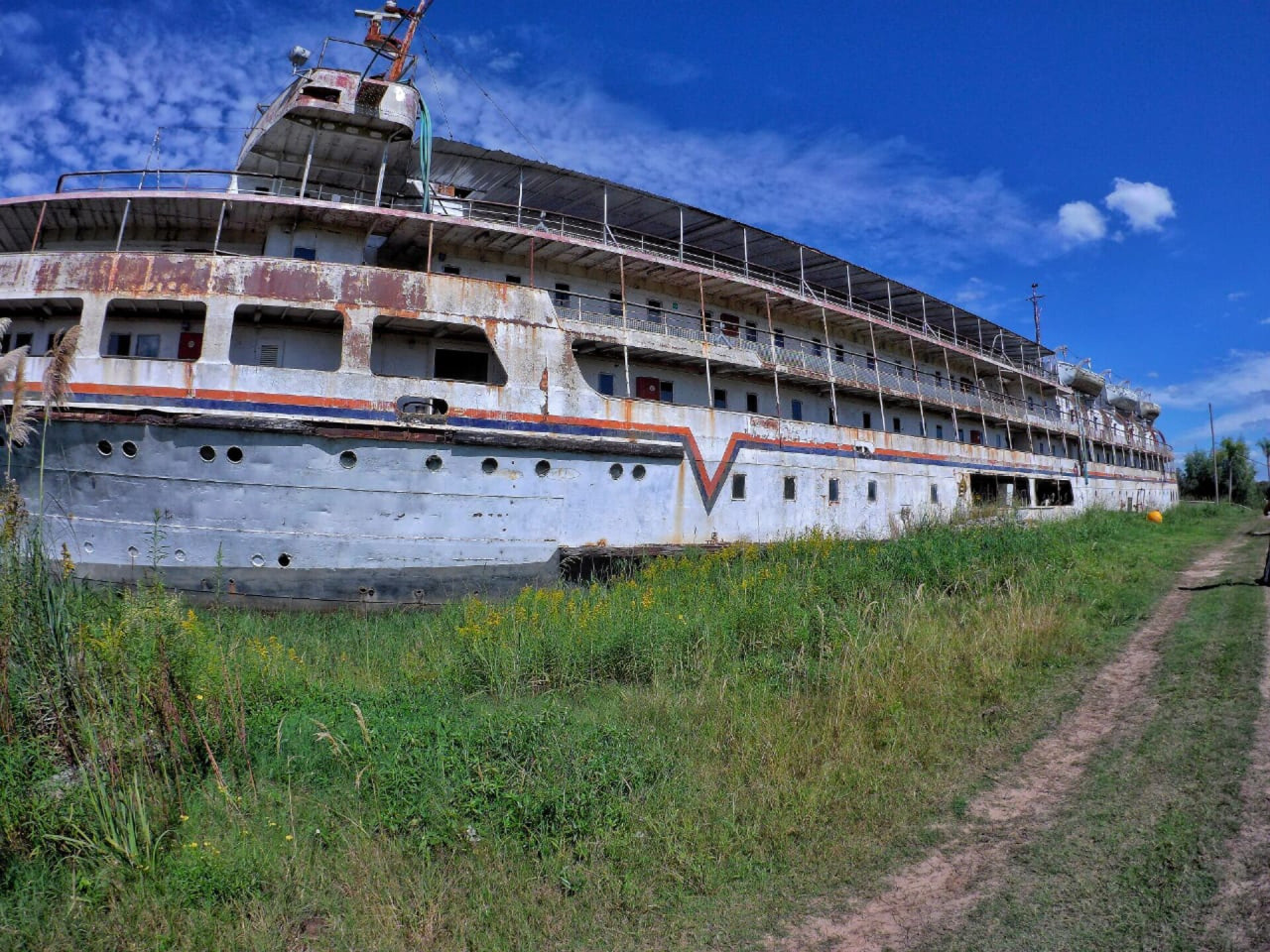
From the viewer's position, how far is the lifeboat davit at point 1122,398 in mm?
44625

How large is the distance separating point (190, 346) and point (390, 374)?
3.28m

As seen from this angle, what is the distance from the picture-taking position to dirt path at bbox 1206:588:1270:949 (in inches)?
120

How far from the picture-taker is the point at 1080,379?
1460 inches

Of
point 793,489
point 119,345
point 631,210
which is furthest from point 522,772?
point 631,210

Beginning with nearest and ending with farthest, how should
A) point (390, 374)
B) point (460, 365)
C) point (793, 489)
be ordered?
point (390, 374)
point (460, 365)
point (793, 489)

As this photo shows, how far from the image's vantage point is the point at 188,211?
12.8m

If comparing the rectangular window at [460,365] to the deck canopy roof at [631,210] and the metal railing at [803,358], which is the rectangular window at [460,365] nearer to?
the metal railing at [803,358]

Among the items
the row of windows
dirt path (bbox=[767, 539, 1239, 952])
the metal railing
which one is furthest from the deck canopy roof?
dirt path (bbox=[767, 539, 1239, 952])

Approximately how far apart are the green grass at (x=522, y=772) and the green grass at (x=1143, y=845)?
0.65 metres

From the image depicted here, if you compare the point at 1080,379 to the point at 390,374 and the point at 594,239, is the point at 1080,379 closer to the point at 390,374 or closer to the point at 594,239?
the point at 594,239

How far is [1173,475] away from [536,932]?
6231cm

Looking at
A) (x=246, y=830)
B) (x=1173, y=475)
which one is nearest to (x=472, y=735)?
(x=246, y=830)

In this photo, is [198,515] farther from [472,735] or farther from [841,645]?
[841,645]

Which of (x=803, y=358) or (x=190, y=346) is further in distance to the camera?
(x=803, y=358)
